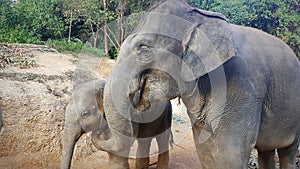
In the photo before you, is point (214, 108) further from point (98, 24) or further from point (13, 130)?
point (98, 24)

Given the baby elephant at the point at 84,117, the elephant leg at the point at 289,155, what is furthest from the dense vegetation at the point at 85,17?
the elephant leg at the point at 289,155

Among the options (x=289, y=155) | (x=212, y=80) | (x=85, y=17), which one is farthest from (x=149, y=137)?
(x=85, y=17)

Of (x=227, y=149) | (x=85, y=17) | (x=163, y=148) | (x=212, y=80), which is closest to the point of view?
(x=212, y=80)

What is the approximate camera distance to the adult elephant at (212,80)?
1.95 meters

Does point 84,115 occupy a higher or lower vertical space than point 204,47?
lower

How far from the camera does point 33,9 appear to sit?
13836mm

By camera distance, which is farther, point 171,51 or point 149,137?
point 149,137

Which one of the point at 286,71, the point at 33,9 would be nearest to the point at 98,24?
the point at 33,9

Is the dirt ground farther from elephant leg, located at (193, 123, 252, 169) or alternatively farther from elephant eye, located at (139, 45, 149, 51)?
elephant eye, located at (139, 45, 149, 51)

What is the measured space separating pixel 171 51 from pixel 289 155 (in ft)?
4.61

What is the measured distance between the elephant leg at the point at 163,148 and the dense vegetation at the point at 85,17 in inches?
302

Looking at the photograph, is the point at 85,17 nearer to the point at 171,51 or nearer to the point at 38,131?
the point at 38,131

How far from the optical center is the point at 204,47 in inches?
76.3

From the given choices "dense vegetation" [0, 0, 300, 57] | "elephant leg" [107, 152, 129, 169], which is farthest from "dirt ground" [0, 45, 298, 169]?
"dense vegetation" [0, 0, 300, 57]
